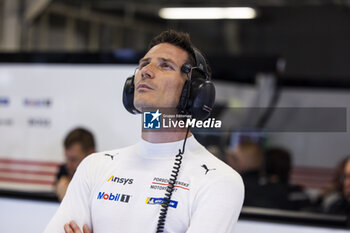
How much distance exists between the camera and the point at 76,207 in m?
1.77

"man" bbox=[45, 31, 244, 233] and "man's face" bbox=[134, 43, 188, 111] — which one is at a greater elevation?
"man's face" bbox=[134, 43, 188, 111]

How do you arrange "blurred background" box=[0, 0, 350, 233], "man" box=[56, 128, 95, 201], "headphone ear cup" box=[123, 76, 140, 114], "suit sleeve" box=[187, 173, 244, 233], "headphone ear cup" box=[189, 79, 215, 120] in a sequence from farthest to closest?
"blurred background" box=[0, 0, 350, 233]
"man" box=[56, 128, 95, 201]
"headphone ear cup" box=[123, 76, 140, 114]
"headphone ear cup" box=[189, 79, 215, 120]
"suit sleeve" box=[187, 173, 244, 233]

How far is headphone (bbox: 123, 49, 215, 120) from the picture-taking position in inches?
67.6

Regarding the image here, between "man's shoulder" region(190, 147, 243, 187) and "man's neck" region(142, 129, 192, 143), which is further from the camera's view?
"man's neck" region(142, 129, 192, 143)

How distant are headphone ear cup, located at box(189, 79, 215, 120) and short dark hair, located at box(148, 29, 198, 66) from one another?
0.40 ft

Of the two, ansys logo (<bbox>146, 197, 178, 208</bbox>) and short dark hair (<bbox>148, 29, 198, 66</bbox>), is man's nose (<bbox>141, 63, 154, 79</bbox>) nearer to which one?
short dark hair (<bbox>148, 29, 198, 66</bbox>)

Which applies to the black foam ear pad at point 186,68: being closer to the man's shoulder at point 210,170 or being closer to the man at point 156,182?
the man at point 156,182

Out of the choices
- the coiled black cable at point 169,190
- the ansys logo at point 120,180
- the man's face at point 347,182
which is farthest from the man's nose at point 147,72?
the man's face at point 347,182

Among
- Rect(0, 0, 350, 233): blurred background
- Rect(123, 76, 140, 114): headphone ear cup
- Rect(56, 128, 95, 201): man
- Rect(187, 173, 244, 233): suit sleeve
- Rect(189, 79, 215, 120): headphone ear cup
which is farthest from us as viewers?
Rect(0, 0, 350, 233): blurred background

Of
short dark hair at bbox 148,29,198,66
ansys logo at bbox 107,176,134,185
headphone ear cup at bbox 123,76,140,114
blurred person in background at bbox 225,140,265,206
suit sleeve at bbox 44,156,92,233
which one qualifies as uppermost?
short dark hair at bbox 148,29,198,66

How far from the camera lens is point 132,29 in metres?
9.52

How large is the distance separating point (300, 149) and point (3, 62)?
7.18 feet

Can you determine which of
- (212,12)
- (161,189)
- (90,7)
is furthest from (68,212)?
(90,7)

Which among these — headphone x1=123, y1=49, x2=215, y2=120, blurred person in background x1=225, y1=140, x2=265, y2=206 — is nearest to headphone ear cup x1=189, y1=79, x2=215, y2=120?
headphone x1=123, y1=49, x2=215, y2=120
